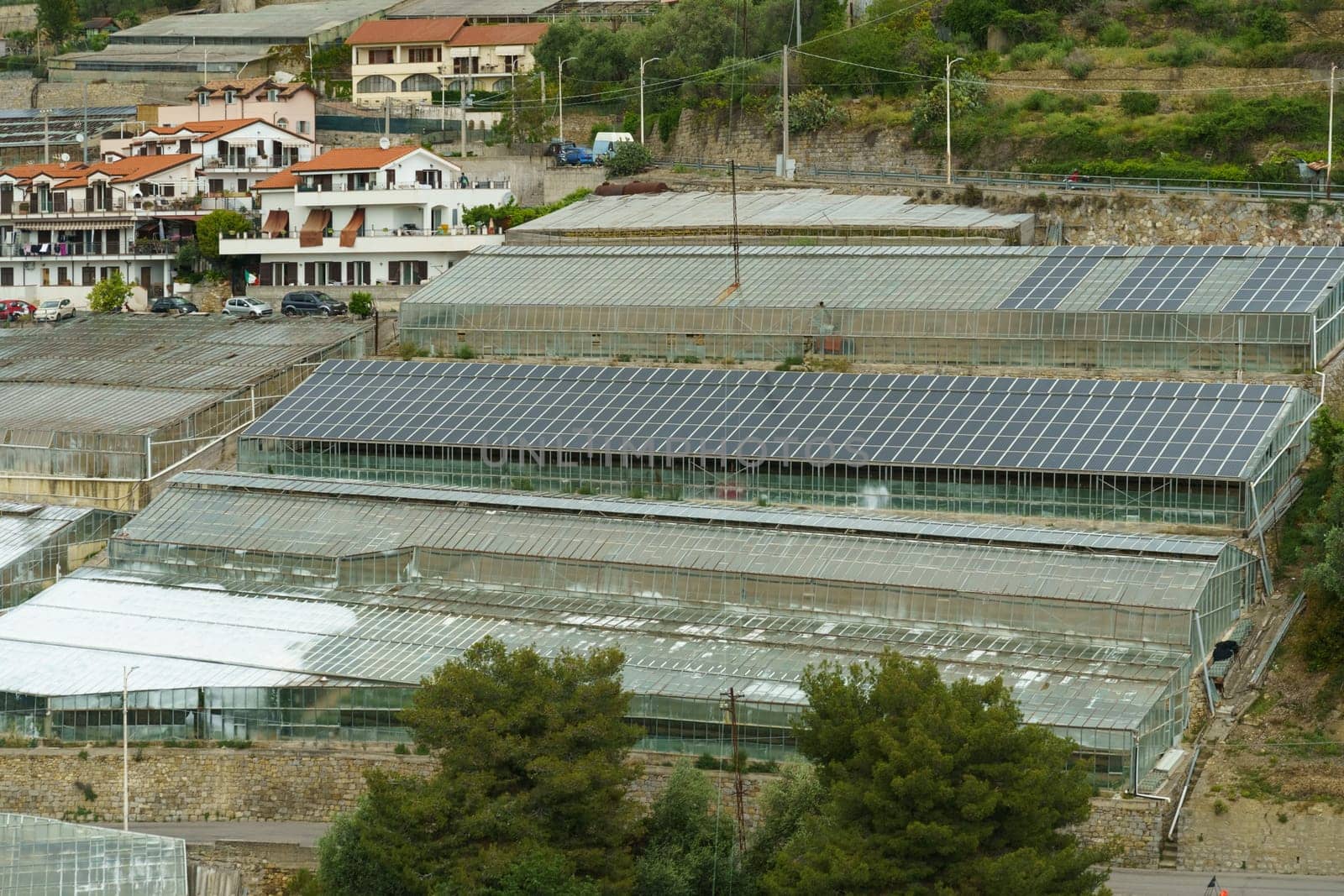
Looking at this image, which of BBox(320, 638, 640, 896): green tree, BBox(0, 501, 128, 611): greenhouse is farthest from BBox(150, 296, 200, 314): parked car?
BBox(320, 638, 640, 896): green tree

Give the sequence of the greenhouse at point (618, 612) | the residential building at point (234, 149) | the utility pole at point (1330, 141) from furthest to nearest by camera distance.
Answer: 1. the residential building at point (234, 149)
2. the utility pole at point (1330, 141)
3. the greenhouse at point (618, 612)

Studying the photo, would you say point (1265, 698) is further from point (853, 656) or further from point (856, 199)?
point (856, 199)

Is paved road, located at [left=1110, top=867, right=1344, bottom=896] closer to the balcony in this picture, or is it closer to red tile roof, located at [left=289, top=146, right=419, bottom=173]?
the balcony


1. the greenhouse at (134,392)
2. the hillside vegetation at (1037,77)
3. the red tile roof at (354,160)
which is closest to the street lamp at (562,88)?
the hillside vegetation at (1037,77)

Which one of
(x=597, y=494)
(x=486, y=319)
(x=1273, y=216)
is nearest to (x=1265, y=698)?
(x=597, y=494)

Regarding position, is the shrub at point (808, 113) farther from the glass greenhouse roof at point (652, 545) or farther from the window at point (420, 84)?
the glass greenhouse roof at point (652, 545)

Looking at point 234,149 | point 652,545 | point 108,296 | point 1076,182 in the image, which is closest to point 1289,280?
point 1076,182
